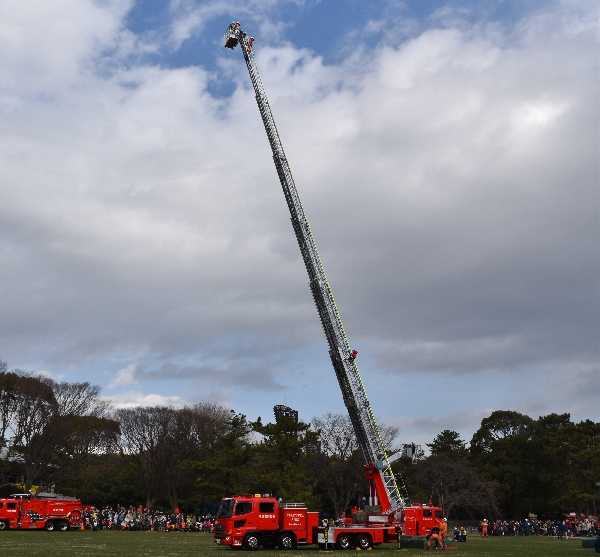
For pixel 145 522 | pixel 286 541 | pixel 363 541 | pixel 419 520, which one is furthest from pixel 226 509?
pixel 145 522

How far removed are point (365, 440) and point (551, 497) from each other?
186ft

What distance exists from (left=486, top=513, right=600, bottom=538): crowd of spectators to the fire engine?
3463 cm

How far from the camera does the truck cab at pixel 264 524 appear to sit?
108 ft

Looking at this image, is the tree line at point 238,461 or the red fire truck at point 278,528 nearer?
the red fire truck at point 278,528

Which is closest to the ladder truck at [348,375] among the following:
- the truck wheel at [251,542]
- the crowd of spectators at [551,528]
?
the truck wheel at [251,542]

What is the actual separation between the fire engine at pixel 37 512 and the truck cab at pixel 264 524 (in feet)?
63.6

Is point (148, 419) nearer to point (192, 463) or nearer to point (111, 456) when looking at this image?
point (111, 456)

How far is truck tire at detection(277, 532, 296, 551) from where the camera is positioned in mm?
33500

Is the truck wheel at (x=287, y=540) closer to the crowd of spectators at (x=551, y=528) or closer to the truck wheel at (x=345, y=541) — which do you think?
the truck wheel at (x=345, y=541)

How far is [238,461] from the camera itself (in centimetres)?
6744

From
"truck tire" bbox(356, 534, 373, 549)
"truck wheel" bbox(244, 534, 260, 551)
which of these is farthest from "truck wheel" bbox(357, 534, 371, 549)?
"truck wheel" bbox(244, 534, 260, 551)

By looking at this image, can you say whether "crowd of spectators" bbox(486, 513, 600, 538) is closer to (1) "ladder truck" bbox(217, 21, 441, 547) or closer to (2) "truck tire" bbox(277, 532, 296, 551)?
(1) "ladder truck" bbox(217, 21, 441, 547)

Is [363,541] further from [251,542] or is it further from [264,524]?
[251,542]

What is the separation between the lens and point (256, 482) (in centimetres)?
6169
